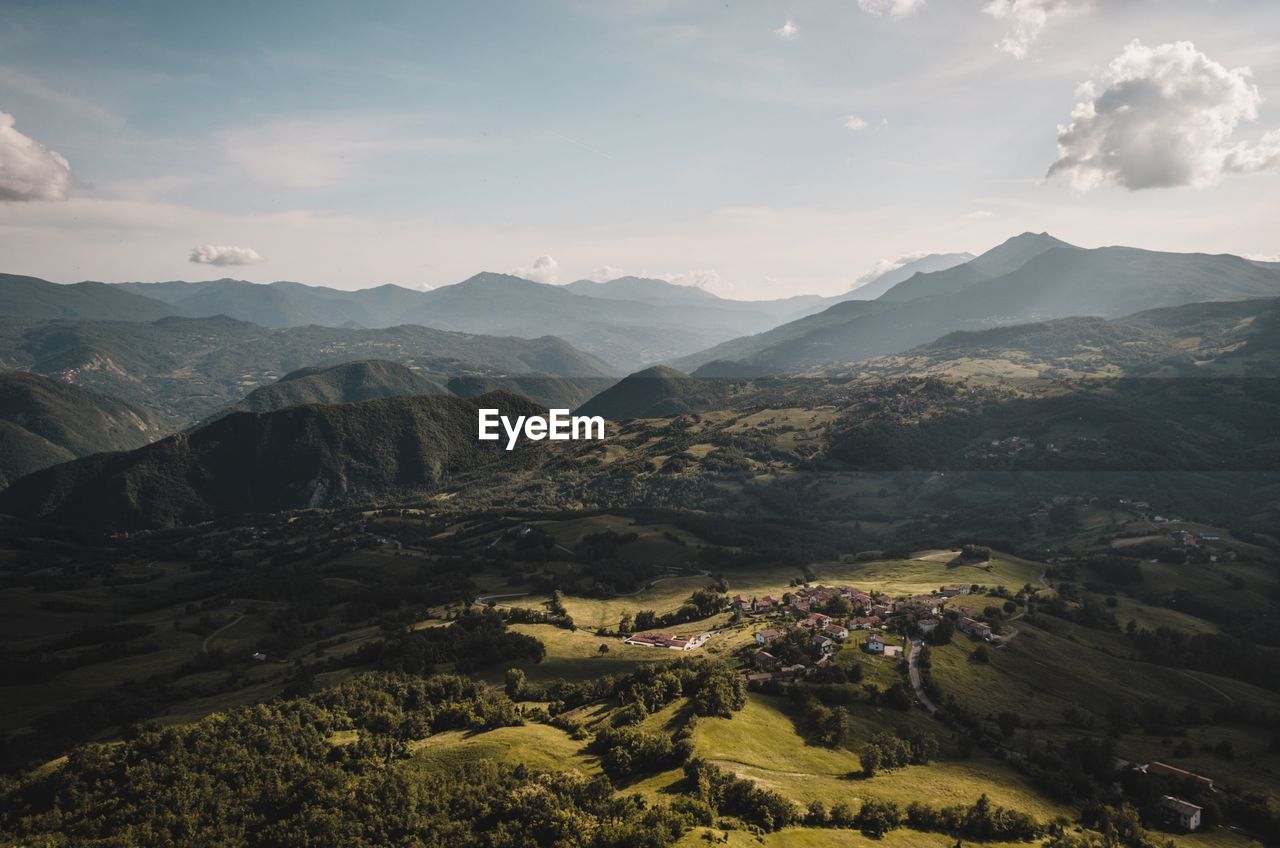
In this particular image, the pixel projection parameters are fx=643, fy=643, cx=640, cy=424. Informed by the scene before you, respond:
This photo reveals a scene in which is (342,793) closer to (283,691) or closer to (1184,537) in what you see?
(283,691)

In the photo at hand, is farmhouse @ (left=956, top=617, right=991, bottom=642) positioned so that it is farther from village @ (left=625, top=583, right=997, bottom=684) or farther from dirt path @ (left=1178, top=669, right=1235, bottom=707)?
dirt path @ (left=1178, top=669, right=1235, bottom=707)

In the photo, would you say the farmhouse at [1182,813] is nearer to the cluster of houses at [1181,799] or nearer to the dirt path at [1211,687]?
the cluster of houses at [1181,799]

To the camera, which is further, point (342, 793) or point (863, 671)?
point (863, 671)

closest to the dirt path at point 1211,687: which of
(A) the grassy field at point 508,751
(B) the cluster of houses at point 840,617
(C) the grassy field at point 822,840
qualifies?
(B) the cluster of houses at point 840,617

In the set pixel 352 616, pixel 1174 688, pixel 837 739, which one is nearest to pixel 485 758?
pixel 837 739

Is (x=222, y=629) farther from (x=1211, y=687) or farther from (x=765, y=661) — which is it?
(x=1211, y=687)
